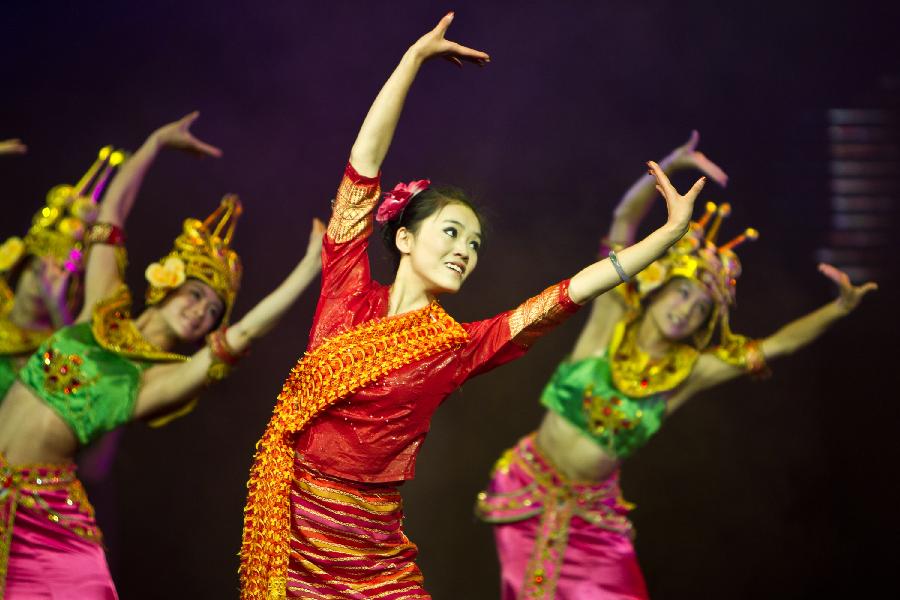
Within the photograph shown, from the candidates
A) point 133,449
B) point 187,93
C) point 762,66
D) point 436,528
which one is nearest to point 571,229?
point 762,66

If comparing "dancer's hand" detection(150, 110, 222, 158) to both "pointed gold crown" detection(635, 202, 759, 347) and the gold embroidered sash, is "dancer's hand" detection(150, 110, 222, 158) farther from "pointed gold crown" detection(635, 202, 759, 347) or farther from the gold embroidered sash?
the gold embroidered sash

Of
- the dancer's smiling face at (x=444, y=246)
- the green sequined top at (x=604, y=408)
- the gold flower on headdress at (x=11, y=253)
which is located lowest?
the green sequined top at (x=604, y=408)

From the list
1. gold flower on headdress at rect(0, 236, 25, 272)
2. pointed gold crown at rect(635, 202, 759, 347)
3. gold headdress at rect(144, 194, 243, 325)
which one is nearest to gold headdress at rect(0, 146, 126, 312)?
gold flower on headdress at rect(0, 236, 25, 272)

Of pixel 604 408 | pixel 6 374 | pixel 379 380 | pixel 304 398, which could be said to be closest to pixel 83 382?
pixel 6 374

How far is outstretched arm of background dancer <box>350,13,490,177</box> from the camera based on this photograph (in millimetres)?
2039

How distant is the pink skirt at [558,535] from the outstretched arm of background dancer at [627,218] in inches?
16.7

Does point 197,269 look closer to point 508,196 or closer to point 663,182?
point 508,196

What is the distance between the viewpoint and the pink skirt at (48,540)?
2.85 meters

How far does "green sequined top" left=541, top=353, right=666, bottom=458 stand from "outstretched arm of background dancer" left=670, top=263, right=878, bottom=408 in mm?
143

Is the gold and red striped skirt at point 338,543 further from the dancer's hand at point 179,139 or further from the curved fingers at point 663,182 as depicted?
the dancer's hand at point 179,139

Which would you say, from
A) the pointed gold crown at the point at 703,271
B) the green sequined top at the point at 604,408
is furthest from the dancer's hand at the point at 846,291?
the green sequined top at the point at 604,408

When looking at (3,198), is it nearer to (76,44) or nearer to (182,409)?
(76,44)

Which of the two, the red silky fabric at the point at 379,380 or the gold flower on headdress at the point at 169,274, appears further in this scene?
the gold flower on headdress at the point at 169,274

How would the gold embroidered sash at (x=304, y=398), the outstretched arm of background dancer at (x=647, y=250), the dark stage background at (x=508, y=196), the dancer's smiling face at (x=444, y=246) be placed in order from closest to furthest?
the outstretched arm of background dancer at (x=647, y=250) → the gold embroidered sash at (x=304, y=398) → the dancer's smiling face at (x=444, y=246) → the dark stage background at (x=508, y=196)
